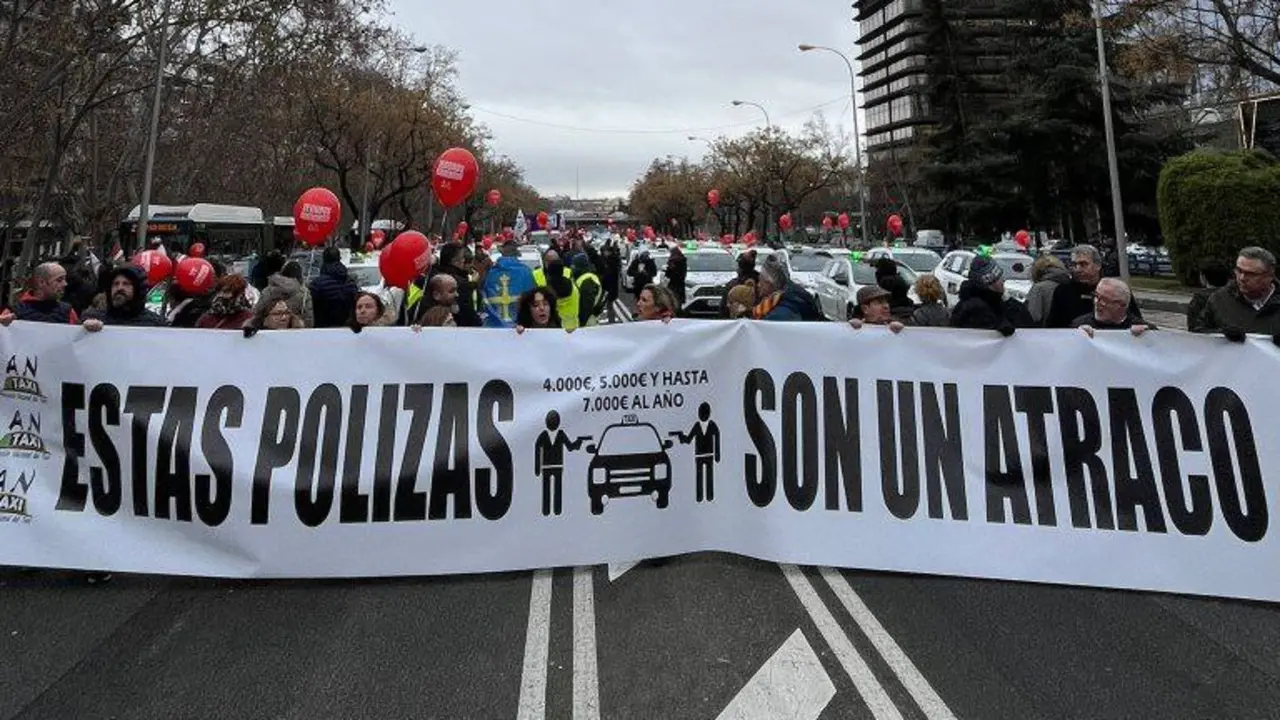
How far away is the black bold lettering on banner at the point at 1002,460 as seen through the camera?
181 inches

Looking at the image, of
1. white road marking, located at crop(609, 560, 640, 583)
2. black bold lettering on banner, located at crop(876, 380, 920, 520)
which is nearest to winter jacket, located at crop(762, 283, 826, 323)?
black bold lettering on banner, located at crop(876, 380, 920, 520)

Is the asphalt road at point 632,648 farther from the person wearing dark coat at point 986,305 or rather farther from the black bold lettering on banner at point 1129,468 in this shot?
the person wearing dark coat at point 986,305

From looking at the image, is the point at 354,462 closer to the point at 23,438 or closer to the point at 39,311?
the point at 23,438

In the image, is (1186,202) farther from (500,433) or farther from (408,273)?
(500,433)

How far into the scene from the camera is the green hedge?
24.5 m

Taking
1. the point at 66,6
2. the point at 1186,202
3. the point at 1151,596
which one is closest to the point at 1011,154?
the point at 1186,202

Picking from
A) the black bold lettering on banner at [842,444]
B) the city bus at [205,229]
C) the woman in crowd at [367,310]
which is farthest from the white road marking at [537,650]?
the city bus at [205,229]

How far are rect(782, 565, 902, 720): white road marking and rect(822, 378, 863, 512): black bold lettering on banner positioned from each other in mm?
432

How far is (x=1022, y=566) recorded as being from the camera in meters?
4.52

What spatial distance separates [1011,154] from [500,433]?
151 feet

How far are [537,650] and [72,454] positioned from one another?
2.83 m

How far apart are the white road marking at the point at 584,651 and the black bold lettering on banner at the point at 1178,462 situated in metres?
2.93

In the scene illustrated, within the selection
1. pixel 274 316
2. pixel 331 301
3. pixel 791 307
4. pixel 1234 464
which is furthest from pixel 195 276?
pixel 1234 464

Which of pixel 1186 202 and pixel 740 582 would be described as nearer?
pixel 740 582
